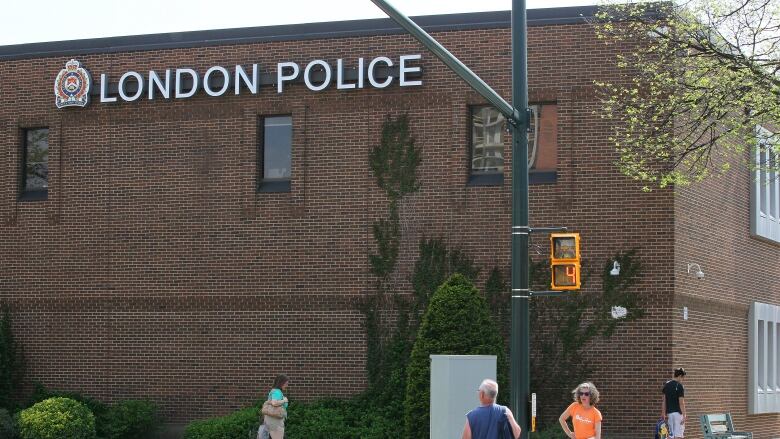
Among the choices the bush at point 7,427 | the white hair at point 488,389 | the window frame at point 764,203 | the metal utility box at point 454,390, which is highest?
the window frame at point 764,203

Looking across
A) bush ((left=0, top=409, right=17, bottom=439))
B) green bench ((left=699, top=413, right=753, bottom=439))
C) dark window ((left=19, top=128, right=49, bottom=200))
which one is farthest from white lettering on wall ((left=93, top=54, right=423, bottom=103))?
green bench ((left=699, top=413, right=753, bottom=439))

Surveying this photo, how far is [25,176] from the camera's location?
28281 mm

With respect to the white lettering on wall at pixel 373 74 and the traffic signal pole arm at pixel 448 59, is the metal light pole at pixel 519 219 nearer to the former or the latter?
the traffic signal pole arm at pixel 448 59

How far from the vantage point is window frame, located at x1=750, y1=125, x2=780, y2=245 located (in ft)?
94.6

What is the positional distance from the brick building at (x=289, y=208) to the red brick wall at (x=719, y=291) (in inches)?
3.3

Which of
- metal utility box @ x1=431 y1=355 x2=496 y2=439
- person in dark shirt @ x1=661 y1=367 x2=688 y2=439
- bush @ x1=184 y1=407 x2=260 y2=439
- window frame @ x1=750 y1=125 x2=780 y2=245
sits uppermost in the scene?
window frame @ x1=750 y1=125 x2=780 y2=245

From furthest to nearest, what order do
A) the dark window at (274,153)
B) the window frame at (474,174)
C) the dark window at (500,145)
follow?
the dark window at (274,153) < the window frame at (474,174) < the dark window at (500,145)

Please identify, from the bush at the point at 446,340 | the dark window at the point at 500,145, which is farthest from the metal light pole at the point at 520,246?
the dark window at the point at 500,145

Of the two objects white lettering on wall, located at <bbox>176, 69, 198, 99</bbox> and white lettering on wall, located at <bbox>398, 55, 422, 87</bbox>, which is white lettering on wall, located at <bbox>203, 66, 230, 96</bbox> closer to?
white lettering on wall, located at <bbox>176, 69, 198, 99</bbox>

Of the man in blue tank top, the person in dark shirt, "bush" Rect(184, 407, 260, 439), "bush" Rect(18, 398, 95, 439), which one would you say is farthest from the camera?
"bush" Rect(18, 398, 95, 439)

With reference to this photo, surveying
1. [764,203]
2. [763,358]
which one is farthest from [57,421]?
[764,203]

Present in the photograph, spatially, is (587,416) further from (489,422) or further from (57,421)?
(57,421)

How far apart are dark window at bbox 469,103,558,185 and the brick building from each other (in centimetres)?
4

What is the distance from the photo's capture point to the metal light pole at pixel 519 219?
16.5 m
